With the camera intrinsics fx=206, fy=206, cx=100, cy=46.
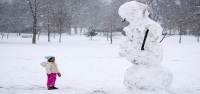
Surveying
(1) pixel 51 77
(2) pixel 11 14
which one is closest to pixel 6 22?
(2) pixel 11 14

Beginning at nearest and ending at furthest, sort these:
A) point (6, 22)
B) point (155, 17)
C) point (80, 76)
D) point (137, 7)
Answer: point (137, 7) → point (80, 76) → point (155, 17) → point (6, 22)

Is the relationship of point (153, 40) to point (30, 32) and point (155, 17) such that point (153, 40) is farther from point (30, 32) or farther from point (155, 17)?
point (30, 32)

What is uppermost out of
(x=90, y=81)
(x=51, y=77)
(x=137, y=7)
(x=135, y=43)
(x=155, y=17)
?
(x=155, y=17)

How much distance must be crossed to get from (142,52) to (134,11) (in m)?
1.28

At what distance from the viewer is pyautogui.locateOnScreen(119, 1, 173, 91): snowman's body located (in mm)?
6191

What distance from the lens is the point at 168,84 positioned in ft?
20.9

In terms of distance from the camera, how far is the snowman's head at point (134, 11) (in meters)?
6.19

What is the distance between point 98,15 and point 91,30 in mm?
25013

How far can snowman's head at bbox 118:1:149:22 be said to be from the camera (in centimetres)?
619

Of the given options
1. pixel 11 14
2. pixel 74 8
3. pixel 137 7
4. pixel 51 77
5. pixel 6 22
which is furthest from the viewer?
pixel 74 8

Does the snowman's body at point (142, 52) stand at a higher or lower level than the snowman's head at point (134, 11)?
lower

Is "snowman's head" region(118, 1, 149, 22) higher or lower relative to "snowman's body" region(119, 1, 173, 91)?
higher

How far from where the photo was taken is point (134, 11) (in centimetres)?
619

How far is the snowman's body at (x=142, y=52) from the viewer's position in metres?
6.19
